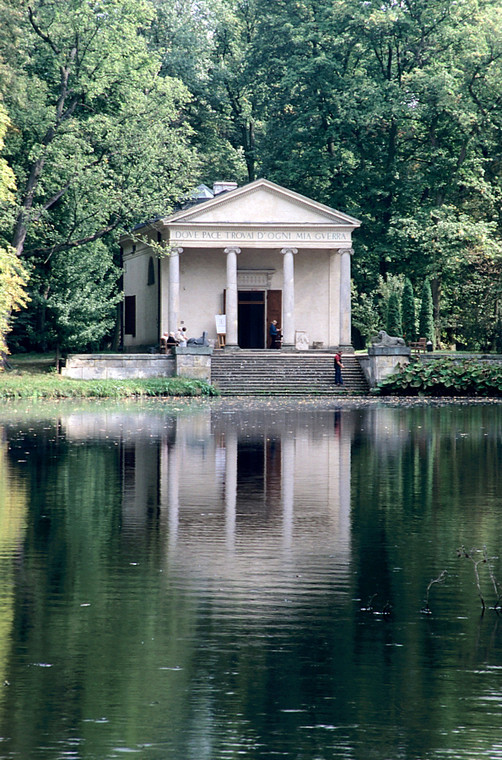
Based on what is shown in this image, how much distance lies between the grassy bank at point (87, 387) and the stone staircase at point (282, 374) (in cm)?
162

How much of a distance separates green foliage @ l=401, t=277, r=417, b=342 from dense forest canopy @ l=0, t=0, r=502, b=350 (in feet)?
2.80

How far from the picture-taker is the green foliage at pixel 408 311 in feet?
162

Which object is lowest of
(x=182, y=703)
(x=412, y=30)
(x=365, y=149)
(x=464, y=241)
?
(x=182, y=703)

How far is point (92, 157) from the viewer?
1772 inches

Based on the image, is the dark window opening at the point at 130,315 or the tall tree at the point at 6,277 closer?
the tall tree at the point at 6,277

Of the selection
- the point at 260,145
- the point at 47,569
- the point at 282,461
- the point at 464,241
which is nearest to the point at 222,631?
the point at 47,569

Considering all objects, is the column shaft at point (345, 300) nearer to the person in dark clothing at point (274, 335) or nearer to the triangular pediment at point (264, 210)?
the triangular pediment at point (264, 210)

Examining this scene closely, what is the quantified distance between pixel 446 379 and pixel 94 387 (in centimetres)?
1222

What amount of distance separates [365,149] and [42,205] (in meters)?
18.9

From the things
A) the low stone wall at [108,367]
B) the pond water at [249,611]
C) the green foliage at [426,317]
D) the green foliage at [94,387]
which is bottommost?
the pond water at [249,611]

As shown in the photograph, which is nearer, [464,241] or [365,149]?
[464,241]

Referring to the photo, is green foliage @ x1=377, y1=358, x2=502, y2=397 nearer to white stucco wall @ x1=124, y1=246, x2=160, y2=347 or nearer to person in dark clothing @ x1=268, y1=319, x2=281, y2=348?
person in dark clothing @ x1=268, y1=319, x2=281, y2=348

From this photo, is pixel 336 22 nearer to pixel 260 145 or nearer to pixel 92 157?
pixel 260 145

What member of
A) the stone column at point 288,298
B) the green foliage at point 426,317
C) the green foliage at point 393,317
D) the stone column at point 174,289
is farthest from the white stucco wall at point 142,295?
the green foliage at point 426,317
